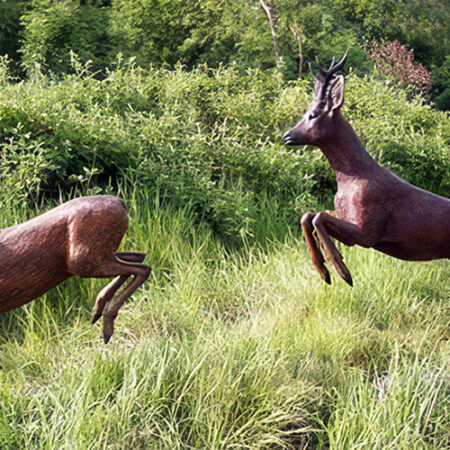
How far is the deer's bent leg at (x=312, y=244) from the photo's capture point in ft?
8.53

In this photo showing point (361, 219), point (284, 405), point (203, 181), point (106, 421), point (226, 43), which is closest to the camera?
point (361, 219)

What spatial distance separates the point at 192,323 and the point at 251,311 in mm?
689

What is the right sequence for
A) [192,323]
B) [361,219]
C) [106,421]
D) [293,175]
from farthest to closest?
[293,175], [192,323], [106,421], [361,219]

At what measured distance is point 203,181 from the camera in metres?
5.75

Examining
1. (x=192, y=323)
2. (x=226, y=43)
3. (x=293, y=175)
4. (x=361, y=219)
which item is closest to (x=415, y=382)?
(x=361, y=219)

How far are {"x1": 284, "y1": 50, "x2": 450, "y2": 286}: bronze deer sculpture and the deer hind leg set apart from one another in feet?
2.42

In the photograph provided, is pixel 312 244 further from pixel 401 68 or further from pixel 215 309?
pixel 401 68

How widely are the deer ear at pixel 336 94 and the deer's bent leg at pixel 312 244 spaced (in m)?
0.48

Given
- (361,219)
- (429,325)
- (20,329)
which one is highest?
(361,219)

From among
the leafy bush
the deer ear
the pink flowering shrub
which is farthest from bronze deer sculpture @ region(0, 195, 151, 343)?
the pink flowering shrub

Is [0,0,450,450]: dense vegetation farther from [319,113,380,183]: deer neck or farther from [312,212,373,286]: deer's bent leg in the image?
[319,113,380,183]: deer neck

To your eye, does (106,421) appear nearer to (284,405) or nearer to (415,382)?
(284,405)

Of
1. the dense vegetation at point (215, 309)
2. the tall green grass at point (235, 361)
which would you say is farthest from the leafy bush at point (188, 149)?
the tall green grass at point (235, 361)

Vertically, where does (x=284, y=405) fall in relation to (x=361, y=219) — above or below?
below
